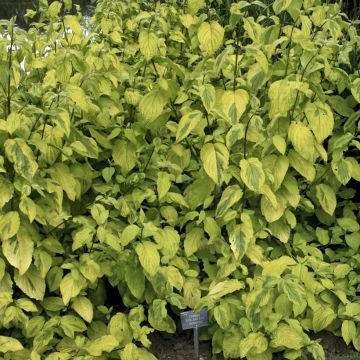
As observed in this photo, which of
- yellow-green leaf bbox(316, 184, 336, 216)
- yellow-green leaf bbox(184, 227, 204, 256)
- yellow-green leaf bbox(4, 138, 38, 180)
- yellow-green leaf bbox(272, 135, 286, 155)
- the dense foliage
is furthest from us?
yellow-green leaf bbox(316, 184, 336, 216)

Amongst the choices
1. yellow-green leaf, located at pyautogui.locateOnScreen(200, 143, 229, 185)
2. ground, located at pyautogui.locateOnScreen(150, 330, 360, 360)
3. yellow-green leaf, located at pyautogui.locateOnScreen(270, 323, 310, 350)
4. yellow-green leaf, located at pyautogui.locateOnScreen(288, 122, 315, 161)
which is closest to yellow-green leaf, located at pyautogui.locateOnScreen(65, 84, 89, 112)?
yellow-green leaf, located at pyautogui.locateOnScreen(200, 143, 229, 185)

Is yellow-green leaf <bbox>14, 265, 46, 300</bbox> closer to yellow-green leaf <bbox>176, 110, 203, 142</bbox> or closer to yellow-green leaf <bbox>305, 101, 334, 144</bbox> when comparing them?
yellow-green leaf <bbox>176, 110, 203, 142</bbox>

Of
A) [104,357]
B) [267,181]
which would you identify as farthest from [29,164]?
[267,181]

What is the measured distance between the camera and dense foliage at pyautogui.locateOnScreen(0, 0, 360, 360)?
2.01 m

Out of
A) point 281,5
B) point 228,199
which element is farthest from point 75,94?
point 281,5

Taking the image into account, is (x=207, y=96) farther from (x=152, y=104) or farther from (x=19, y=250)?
(x=19, y=250)

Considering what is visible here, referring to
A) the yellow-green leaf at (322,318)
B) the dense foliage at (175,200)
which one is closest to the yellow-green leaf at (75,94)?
the dense foliage at (175,200)

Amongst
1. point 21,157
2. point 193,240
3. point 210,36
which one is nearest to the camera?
point 21,157

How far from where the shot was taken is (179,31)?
282cm

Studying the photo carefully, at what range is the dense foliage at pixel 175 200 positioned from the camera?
6.60 feet

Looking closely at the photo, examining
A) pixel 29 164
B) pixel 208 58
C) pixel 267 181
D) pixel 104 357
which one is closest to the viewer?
pixel 29 164

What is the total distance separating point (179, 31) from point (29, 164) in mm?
1247

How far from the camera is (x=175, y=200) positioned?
87.4 inches

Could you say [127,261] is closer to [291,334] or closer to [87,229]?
[87,229]
